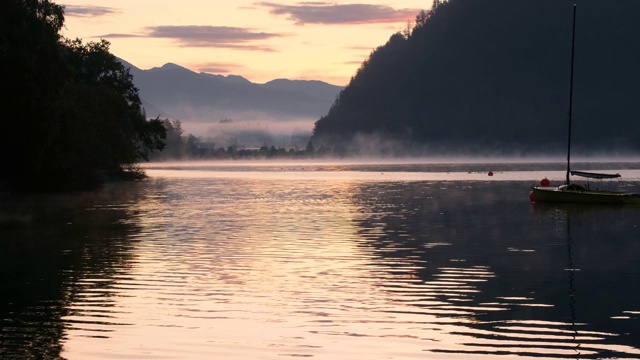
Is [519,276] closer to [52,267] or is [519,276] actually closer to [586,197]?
[52,267]

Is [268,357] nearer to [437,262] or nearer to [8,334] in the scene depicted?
[8,334]

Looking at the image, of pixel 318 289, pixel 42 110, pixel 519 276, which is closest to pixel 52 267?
pixel 318 289

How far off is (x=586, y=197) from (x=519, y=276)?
52.5m

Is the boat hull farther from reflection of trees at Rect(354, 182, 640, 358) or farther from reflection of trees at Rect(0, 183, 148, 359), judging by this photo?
reflection of trees at Rect(0, 183, 148, 359)

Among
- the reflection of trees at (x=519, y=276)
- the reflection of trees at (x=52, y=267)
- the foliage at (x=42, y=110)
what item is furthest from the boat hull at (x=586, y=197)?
the foliage at (x=42, y=110)

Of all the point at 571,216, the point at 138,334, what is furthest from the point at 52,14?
the point at 138,334

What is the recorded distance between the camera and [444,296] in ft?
98.4

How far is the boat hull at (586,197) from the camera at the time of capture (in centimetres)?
8500

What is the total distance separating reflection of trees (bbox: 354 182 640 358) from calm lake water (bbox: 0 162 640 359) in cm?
8

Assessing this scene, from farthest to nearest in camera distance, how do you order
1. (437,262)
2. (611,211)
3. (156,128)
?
(156,128), (611,211), (437,262)

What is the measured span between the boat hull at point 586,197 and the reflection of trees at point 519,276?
12.0 metres

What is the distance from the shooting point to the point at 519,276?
35219mm

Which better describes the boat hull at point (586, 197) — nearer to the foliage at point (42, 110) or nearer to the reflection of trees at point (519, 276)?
the reflection of trees at point (519, 276)

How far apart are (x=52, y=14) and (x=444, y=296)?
65.9 meters
